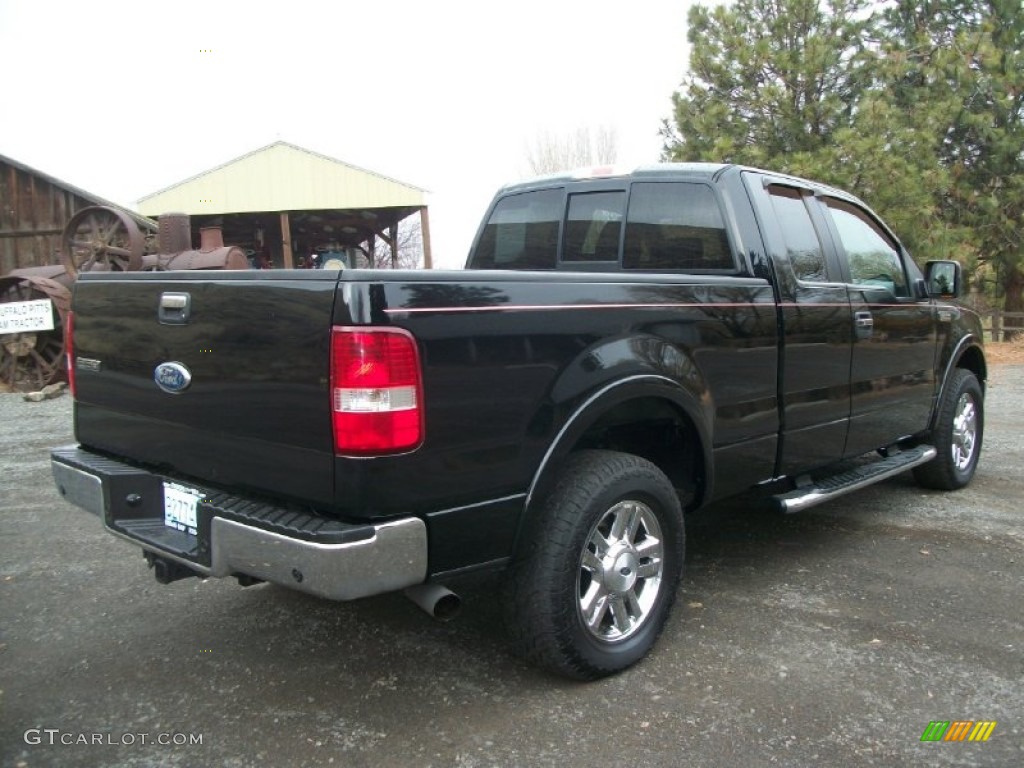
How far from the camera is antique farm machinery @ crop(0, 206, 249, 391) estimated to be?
12852 mm

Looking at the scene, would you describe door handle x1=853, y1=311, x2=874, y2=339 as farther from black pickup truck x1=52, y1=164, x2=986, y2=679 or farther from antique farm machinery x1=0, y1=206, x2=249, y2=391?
antique farm machinery x1=0, y1=206, x2=249, y2=391

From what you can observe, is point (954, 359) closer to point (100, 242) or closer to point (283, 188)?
point (100, 242)

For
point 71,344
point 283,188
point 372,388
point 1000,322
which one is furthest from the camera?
point 283,188

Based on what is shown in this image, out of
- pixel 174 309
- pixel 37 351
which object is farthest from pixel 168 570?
pixel 37 351

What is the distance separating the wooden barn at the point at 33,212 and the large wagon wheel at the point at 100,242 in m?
4.19

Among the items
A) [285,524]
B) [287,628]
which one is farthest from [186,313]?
[287,628]

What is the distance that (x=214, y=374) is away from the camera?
2.79m

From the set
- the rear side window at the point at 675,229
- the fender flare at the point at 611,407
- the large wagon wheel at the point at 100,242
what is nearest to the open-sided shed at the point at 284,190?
the large wagon wheel at the point at 100,242

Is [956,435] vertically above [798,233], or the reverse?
[798,233]

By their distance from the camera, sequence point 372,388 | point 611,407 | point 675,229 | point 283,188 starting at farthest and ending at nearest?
point 283,188 < point 675,229 < point 611,407 < point 372,388

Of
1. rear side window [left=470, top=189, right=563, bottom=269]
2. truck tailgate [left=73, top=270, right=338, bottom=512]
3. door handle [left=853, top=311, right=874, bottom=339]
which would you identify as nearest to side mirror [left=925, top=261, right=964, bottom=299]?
door handle [left=853, top=311, right=874, bottom=339]

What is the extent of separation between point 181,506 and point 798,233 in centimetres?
312

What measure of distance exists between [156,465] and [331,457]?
104cm

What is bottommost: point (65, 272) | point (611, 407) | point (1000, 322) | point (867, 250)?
point (1000, 322)
